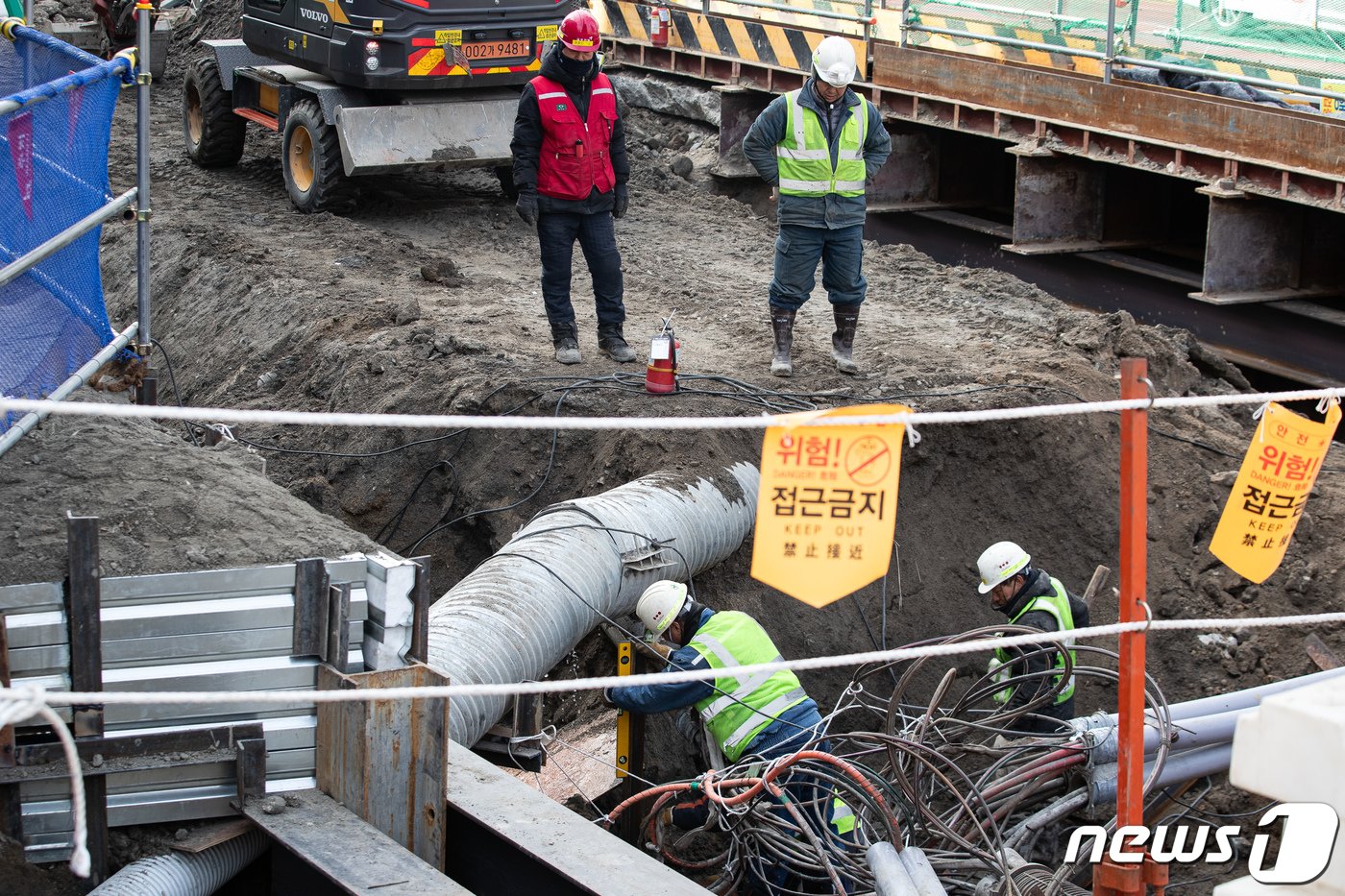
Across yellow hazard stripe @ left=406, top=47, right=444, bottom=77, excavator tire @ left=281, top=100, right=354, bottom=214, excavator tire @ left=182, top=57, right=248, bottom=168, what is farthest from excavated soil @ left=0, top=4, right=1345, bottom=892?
excavator tire @ left=182, top=57, right=248, bottom=168

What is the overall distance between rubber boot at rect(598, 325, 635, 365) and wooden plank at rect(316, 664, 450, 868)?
182 inches

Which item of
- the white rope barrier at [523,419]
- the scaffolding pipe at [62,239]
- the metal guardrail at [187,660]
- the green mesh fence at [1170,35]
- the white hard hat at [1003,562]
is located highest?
the green mesh fence at [1170,35]

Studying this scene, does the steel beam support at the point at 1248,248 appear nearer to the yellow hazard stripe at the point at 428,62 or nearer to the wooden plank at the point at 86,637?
the yellow hazard stripe at the point at 428,62

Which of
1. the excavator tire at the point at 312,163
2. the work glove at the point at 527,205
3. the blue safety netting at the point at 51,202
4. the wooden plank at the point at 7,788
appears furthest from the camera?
the excavator tire at the point at 312,163

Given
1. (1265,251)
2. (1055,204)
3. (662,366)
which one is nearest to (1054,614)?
(662,366)

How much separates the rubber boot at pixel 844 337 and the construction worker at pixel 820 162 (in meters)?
0.18

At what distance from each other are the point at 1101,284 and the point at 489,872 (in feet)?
25.0

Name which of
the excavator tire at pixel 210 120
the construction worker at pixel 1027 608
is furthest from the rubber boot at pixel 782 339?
the excavator tire at pixel 210 120

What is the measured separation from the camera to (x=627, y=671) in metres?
6.08

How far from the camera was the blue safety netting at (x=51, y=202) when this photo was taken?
493cm

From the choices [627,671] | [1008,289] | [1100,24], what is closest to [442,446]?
[627,671]

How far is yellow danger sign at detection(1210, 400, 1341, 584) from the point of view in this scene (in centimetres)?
411

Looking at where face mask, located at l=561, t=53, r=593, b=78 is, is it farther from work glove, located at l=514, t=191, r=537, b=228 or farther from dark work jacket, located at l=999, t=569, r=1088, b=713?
dark work jacket, located at l=999, t=569, r=1088, b=713

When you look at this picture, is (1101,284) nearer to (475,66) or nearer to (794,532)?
(475,66)
